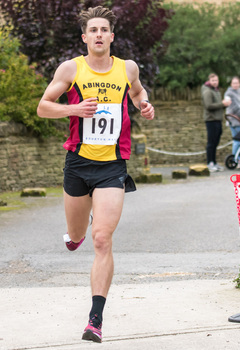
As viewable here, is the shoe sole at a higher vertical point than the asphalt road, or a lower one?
higher

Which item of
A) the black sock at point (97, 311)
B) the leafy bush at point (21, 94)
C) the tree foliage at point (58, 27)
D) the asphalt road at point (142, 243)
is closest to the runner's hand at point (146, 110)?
the black sock at point (97, 311)

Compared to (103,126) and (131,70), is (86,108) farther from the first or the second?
(131,70)

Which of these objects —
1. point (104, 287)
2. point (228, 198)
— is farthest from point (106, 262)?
point (228, 198)

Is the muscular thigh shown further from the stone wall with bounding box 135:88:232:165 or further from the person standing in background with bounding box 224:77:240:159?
the stone wall with bounding box 135:88:232:165

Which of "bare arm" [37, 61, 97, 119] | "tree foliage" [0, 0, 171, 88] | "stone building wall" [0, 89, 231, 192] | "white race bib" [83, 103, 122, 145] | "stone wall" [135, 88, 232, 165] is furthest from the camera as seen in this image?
"stone wall" [135, 88, 232, 165]

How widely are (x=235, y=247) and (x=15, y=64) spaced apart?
7457 mm

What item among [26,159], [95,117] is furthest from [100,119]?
[26,159]

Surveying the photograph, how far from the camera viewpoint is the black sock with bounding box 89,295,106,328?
4.91 m

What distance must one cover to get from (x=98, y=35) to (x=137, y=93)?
60cm

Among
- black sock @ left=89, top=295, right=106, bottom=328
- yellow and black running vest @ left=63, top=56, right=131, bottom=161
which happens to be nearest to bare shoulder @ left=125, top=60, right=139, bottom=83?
yellow and black running vest @ left=63, top=56, right=131, bottom=161

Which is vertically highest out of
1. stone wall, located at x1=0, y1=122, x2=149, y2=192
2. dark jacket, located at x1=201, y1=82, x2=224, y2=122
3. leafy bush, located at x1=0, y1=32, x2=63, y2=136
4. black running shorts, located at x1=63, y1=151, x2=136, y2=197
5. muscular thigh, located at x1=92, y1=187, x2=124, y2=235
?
black running shorts, located at x1=63, y1=151, x2=136, y2=197

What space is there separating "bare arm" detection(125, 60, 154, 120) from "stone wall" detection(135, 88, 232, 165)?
18251 millimetres

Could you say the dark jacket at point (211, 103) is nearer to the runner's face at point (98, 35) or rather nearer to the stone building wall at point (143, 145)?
the stone building wall at point (143, 145)

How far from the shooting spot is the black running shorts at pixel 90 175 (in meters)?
5.45
